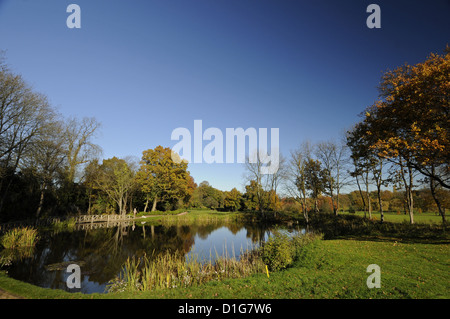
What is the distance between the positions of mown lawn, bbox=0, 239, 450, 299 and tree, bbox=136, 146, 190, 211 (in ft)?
94.8

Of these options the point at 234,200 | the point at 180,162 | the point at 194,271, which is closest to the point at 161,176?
the point at 180,162

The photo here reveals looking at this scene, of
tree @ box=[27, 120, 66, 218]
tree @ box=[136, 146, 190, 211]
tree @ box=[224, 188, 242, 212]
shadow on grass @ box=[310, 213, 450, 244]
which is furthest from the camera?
tree @ box=[224, 188, 242, 212]

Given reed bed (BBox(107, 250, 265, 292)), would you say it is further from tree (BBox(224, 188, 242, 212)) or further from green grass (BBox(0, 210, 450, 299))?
tree (BBox(224, 188, 242, 212))

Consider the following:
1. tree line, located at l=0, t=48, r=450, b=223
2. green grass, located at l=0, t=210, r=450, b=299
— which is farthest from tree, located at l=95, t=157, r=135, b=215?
green grass, located at l=0, t=210, r=450, b=299

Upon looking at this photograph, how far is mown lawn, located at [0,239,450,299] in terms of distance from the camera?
5.85 m

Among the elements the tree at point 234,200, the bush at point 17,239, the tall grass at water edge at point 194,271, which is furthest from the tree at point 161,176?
the tall grass at water edge at point 194,271

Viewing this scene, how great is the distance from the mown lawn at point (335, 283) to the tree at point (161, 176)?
28.9 m

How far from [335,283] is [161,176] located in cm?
3375

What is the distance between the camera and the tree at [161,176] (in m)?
35.7

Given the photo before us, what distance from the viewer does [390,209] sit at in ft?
152

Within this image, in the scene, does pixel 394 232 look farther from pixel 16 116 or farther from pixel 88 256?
pixel 16 116

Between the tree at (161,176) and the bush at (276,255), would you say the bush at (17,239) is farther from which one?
the tree at (161,176)
